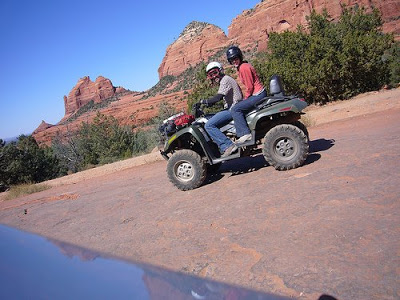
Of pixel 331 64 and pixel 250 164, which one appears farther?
pixel 331 64

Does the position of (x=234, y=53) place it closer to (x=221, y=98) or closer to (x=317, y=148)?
(x=221, y=98)

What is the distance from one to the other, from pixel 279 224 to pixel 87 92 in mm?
148352

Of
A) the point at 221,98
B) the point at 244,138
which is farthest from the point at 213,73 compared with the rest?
the point at 244,138

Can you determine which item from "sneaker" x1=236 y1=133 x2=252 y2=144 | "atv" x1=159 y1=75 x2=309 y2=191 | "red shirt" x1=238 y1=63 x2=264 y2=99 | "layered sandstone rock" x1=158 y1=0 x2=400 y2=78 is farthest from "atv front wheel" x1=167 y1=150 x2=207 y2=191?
"layered sandstone rock" x1=158 y1=0 x2=400 y2=78

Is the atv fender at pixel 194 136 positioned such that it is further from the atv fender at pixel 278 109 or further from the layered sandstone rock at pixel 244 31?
the layered sandstone rock at pixel 244 31

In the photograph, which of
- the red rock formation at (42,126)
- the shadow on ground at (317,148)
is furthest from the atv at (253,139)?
the red rock formation at (42,126)

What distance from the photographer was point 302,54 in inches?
683

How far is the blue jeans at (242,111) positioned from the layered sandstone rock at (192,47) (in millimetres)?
105233

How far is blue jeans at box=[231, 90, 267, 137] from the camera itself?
514 centimetres

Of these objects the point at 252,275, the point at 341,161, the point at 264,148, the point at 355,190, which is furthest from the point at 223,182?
the point at 252,275

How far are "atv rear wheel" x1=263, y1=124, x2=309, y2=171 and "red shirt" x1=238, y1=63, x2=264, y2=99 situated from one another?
2.61 feet

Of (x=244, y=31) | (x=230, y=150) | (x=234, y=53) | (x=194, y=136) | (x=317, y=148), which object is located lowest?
(x=317, y=148)

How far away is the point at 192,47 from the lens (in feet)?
380

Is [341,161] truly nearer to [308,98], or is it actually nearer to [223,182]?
[223,182]
